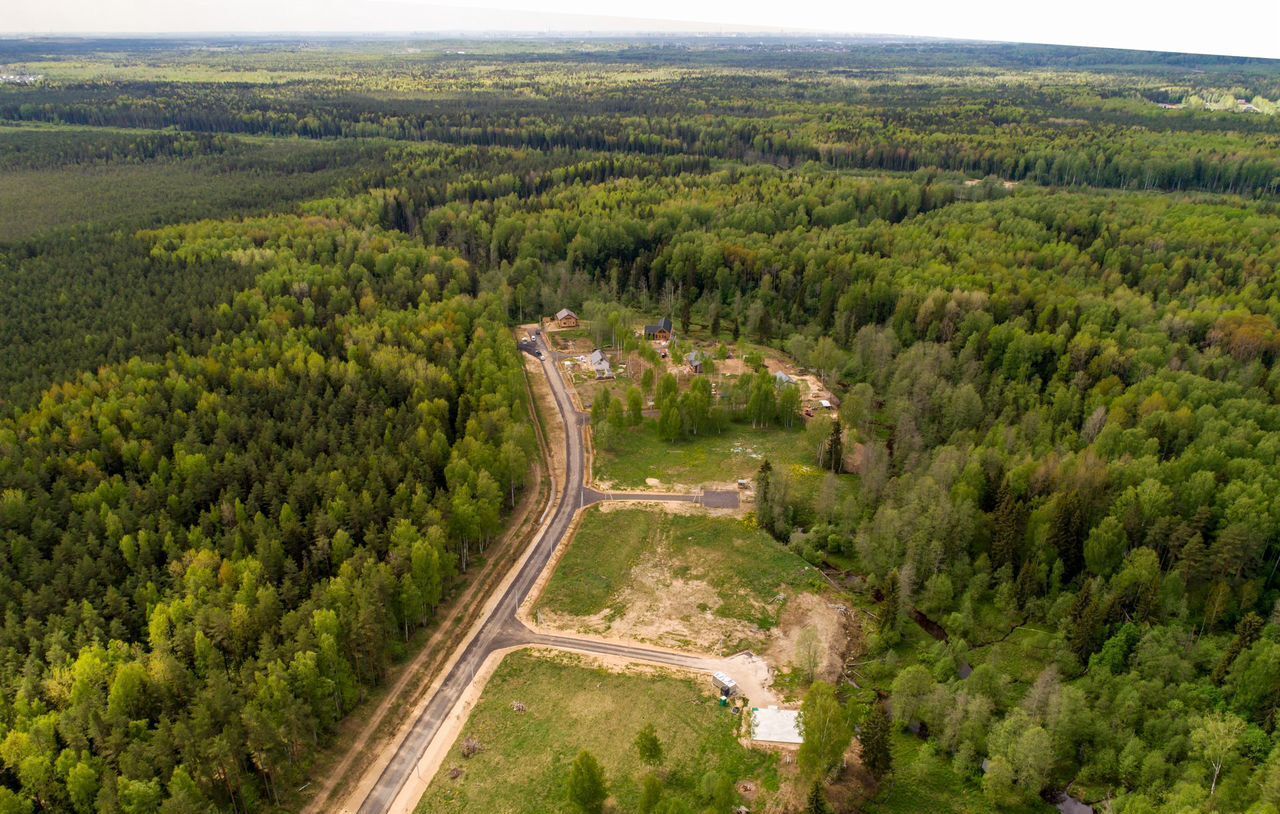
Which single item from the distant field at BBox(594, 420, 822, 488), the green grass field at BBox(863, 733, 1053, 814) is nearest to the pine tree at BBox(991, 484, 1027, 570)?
the green grass field at BBox(863, 733, 1053, 814)

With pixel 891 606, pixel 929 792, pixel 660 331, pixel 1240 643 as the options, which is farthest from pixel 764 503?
pixel 660 331

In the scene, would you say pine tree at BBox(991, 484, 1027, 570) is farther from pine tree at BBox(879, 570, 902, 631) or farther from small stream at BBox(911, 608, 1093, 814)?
pine tree at BBox(879, 570, 902, 631)

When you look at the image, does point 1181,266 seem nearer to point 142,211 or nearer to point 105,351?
point 105,351

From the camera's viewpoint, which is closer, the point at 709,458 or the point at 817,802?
the point at 817,802

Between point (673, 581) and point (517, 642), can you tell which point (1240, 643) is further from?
point (517, 642)

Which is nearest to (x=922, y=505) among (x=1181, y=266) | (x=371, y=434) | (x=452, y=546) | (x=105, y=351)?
(x=452, y=546)
